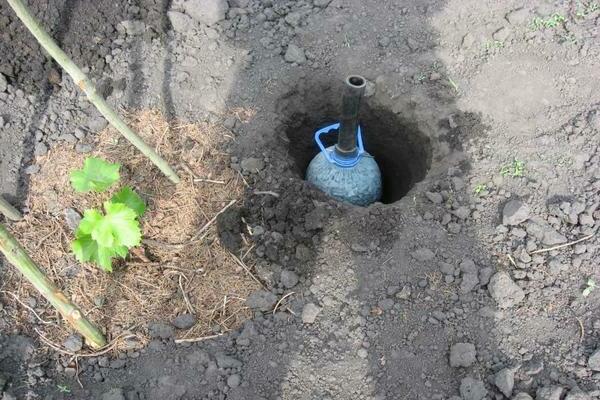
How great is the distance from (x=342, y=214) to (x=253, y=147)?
0.63m

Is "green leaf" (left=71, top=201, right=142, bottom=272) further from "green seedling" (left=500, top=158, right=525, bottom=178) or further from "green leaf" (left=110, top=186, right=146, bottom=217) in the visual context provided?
"green seedling" (left=500, top=158, right=525, bottom=178)

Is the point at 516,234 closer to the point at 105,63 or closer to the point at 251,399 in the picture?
the point at 251,399

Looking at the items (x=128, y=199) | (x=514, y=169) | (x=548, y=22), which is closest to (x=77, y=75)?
(x=128, y=199)

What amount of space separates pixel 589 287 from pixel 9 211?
107 inches

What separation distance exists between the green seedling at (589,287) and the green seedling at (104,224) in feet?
6.30

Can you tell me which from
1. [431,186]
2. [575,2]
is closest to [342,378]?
[431,186]

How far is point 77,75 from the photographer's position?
2.19 m

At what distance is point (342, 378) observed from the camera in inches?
91.0

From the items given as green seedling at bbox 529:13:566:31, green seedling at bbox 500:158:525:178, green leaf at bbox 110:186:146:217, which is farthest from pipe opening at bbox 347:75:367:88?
A: green seedling at bbox 529:13:566:31

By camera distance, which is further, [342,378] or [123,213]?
[342,378]

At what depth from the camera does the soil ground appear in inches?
91.8

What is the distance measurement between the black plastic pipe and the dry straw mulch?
569 millimetres

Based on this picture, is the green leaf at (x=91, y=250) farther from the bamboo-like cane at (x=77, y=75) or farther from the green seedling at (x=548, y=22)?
the green seedling at (x=548, y=22)

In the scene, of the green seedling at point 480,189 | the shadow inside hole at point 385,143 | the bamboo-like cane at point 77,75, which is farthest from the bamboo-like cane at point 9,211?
the green seedling at point 480,189
